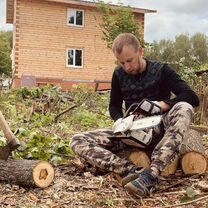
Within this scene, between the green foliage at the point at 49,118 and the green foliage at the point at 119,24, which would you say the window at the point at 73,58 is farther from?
the green foliage at the point at 49,118

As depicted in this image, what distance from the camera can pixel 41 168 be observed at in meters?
3.89

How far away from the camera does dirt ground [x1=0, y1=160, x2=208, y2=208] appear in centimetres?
342

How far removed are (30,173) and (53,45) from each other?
73.3ft

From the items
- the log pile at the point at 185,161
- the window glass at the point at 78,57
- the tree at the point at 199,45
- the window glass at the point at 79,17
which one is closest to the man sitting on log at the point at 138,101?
the log pile at the point at 185,161

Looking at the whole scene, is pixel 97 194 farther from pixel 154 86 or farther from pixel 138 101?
pixel 154 86

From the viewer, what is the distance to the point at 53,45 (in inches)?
1016

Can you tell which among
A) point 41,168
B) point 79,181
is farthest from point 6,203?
point 79,181

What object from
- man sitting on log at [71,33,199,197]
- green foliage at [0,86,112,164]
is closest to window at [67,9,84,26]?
green foliage at [0,86,112,164]

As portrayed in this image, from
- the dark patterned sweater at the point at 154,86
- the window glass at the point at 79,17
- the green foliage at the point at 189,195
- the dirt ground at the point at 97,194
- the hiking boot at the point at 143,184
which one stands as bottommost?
the dirt ground at the point at 97,194

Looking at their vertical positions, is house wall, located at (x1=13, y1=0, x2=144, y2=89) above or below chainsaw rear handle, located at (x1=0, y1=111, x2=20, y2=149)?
above

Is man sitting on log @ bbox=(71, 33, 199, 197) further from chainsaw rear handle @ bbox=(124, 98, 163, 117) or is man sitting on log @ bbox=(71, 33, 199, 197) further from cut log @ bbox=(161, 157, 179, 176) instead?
cut log @ bbox=(161, 157, 179, 176)

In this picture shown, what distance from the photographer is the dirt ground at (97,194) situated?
3.42m

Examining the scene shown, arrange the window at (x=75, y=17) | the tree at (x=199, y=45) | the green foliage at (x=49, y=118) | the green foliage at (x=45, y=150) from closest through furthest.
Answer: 1. the green foliage at (x=45, y=150)
2. the green foliage at (x=49, y=118)
3. the window at (x=75, y=17)
4. the tree at (x=199, y=45)

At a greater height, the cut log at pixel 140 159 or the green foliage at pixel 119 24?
the green foliage at pixel 119 24
